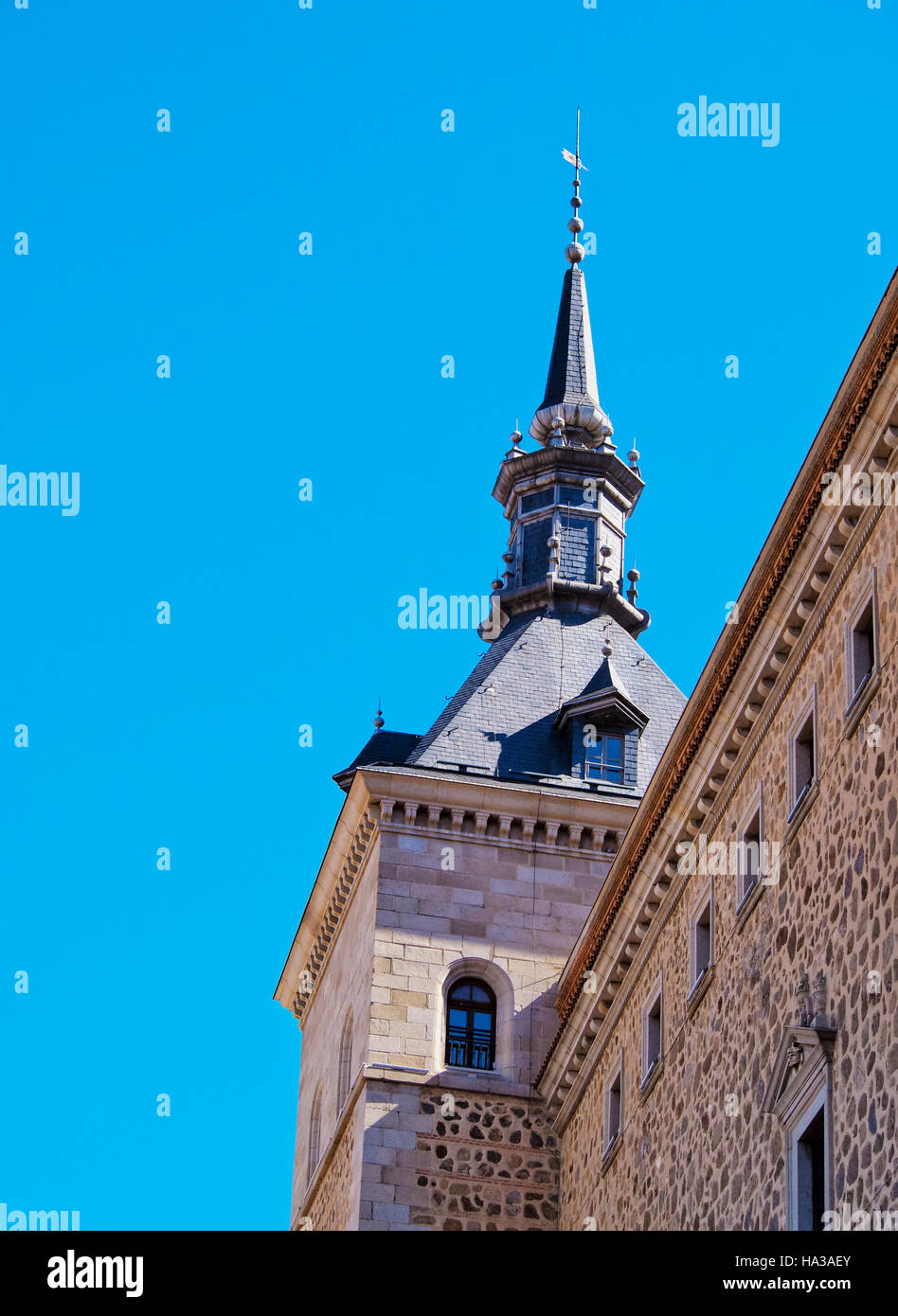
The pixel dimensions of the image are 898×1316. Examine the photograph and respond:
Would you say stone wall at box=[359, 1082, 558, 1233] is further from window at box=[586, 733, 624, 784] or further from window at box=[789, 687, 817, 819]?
window at box=[789, 687, 817, 819]

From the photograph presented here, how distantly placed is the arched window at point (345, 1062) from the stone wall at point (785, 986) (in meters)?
7.81

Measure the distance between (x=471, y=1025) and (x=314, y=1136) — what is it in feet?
16.5

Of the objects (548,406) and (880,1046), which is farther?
(548,406)

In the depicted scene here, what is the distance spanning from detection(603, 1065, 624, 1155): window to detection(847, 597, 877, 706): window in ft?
30.4

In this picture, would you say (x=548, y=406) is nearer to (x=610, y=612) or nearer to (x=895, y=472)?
(x=610, y=612)

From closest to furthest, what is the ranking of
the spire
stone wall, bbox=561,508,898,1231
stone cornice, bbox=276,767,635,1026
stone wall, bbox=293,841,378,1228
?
stone wall, bbox=561,508,898,1231, stone wall, bbox=293,841,378,1228, stone cornice, bbox=276,767,635,1026, the spire

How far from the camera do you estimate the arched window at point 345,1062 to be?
3594 centimetres

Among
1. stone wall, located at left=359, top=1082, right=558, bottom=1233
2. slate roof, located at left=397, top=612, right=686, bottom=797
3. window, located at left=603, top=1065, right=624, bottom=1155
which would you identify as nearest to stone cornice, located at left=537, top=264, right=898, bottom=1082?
window, located at left=603, top=1065, right=624, bottom=1155

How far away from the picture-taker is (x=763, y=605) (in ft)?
76.1

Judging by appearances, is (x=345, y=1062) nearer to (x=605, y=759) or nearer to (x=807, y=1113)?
(x=605, y=759)

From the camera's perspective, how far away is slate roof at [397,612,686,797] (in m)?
38.4
